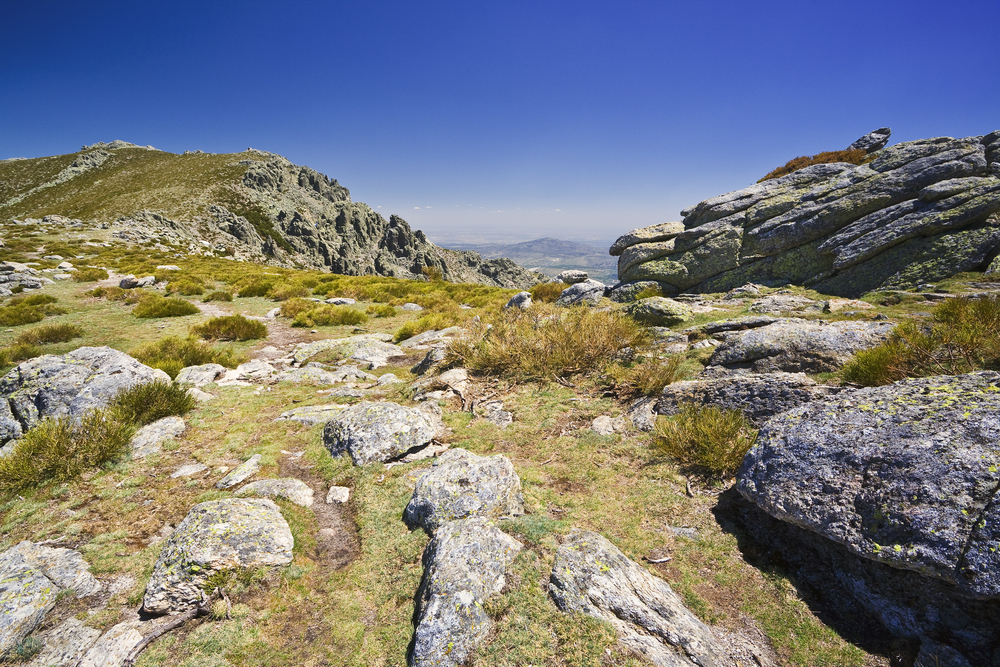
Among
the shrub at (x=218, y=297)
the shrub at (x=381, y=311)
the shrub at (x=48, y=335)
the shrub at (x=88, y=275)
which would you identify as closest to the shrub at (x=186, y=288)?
the shrub at (x=218, y=297)

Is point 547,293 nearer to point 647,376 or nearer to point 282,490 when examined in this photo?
point 647,376

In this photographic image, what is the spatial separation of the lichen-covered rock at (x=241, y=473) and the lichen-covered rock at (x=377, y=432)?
1051 mm

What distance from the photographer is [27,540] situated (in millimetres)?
4023

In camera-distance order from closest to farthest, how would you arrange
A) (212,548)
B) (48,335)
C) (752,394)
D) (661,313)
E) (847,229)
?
Answer: 1. (212,548)
2. (752,394)
3. (661,313)
4. (48,335)
5. (847,229)

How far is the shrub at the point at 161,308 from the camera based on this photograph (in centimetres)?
1519

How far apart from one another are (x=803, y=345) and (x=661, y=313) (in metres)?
3.85

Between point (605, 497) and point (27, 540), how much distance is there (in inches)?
271

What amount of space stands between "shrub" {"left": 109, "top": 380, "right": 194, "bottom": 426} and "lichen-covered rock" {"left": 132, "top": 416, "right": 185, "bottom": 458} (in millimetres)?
204

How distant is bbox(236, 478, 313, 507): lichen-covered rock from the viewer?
4.89 meters

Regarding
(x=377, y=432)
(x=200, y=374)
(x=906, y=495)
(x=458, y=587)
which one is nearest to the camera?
(x=906, y=495)

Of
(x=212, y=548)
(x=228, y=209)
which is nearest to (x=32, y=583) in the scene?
(x=212, y=548)

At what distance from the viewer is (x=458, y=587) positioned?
3.42 meters

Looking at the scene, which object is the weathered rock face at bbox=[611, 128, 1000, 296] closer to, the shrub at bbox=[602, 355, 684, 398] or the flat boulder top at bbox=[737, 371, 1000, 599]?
the shrub at bbox=[602, 355, 684, 398]

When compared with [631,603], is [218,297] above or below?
above
